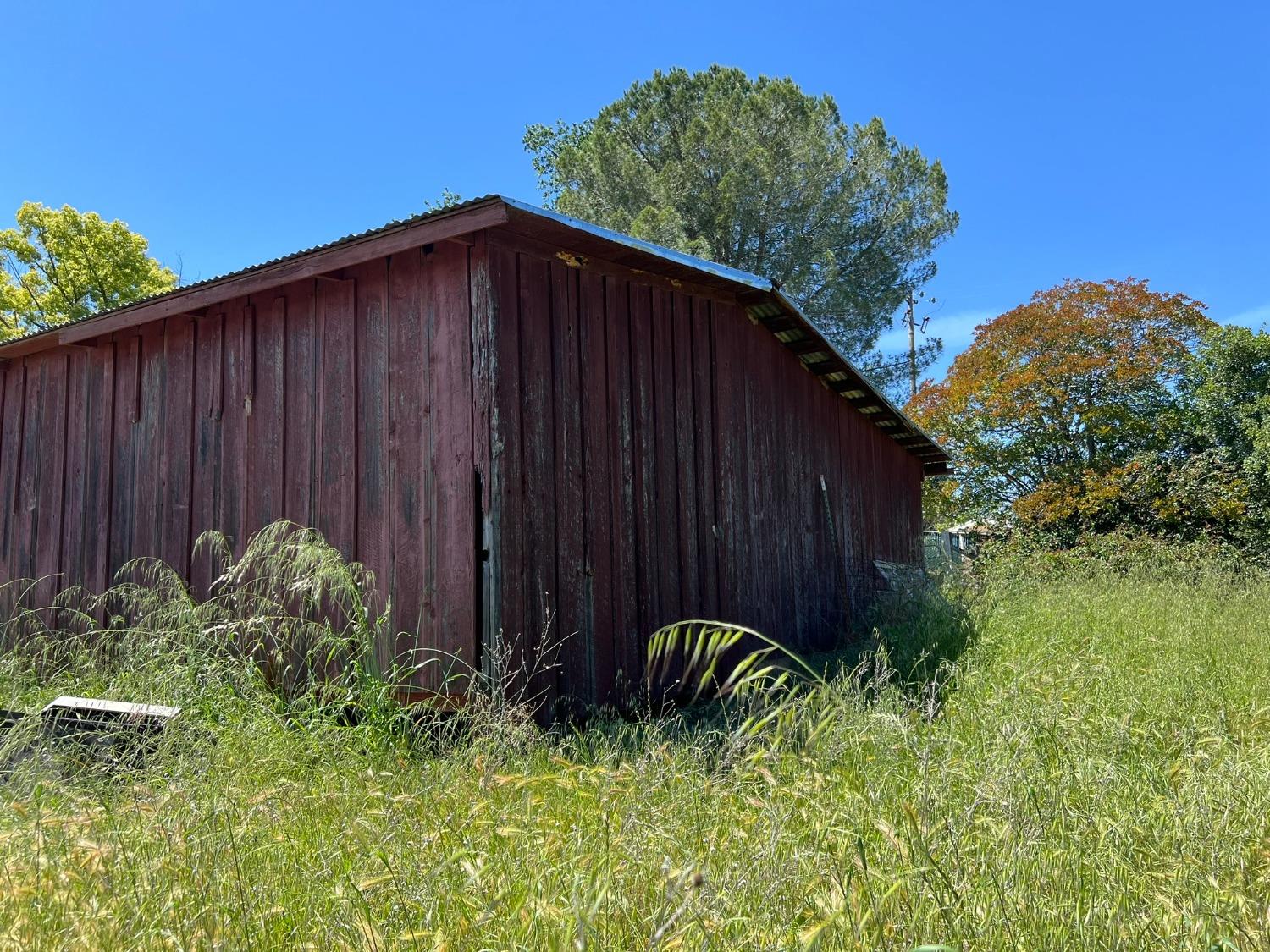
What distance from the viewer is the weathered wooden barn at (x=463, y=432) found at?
575 cm

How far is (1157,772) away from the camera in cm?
350

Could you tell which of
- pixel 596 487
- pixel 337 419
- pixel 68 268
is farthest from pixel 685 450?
pixel 68 268

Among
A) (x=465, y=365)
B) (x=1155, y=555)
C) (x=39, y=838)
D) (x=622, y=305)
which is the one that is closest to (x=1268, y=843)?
(x=39, y=838)

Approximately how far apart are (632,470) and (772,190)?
17.2 metres

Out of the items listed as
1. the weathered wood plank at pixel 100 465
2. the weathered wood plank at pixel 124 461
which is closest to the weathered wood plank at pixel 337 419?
the weathered wood plank at pixel 124 461

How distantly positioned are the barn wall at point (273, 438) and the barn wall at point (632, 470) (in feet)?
1.23

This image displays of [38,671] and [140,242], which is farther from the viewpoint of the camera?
[140,242]

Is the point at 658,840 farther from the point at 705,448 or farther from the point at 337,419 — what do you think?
the point at 705,448

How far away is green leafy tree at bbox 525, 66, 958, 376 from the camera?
873 inches

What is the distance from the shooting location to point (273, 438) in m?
6.77

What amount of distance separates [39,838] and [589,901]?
2054mm

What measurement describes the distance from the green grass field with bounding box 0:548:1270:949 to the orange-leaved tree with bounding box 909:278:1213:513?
1605 centimetres

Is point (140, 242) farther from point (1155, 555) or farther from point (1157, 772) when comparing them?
point (1157, 772)

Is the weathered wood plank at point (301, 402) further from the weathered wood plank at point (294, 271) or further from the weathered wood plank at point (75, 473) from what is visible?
the weathered wood plank at point (75, 473)
